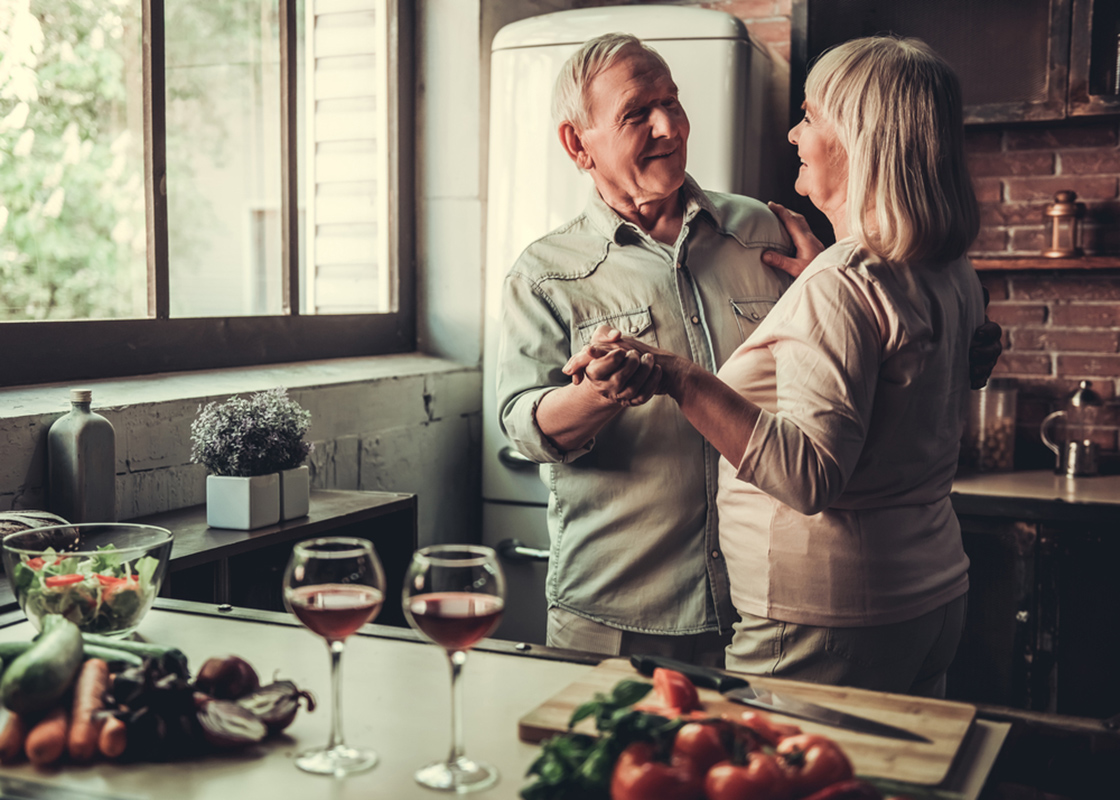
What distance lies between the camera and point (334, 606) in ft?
2.69

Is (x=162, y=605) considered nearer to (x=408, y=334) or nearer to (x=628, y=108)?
(x=628, y=108)

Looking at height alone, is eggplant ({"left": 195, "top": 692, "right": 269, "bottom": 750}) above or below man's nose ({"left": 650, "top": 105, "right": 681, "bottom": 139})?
below

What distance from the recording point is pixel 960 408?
4.41 feet

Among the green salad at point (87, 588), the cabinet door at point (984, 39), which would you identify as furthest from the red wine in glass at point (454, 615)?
the cabinet door at point (984, 39)

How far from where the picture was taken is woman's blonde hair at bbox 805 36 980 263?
4.01 ft

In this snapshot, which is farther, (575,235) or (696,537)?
(575,235)

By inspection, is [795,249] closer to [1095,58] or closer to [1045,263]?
[1045,263]

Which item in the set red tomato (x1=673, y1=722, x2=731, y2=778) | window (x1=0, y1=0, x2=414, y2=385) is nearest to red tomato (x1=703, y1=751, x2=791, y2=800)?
red tomato (x1=673, y1=722, x2=731, y2=778)

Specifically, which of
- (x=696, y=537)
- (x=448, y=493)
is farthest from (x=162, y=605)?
(x=448, y=493)

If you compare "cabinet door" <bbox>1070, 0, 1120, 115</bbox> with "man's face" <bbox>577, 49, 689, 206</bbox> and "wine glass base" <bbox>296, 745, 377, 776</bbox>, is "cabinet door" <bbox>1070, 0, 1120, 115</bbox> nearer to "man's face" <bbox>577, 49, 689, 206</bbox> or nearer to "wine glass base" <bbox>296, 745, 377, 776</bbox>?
"man's face" <bbox>577, 49, 689, 206</bbox>

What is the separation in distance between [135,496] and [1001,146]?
7.78ft

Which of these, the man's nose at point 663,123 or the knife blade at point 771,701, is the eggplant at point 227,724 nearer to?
the knife blade at point 771,701

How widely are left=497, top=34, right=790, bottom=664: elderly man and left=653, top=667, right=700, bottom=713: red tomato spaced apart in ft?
2.30

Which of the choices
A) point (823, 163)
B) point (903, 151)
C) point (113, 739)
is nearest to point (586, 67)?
point (823, 163)
